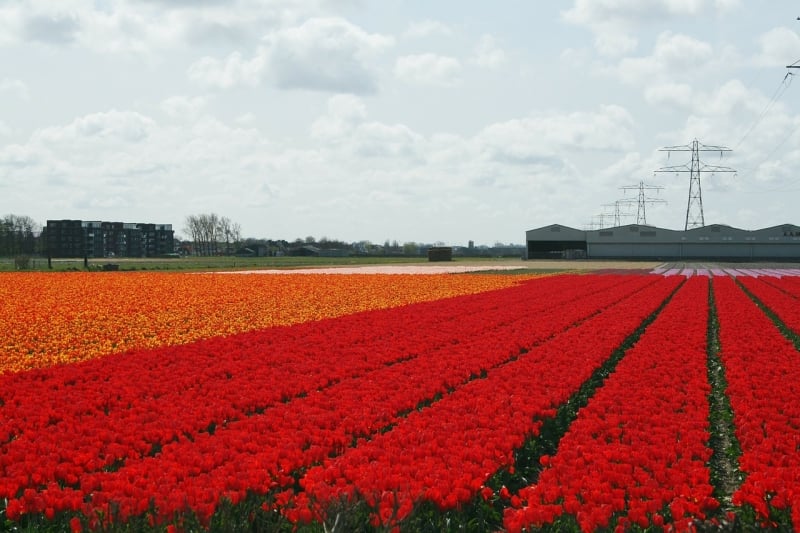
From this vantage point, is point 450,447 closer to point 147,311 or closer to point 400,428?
point 400,428

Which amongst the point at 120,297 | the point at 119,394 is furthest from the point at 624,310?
the point at 120,297

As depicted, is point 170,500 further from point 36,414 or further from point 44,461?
point 36,414

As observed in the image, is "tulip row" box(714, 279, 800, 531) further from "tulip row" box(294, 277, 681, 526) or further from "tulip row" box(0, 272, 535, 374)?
"tulip row" box(0, 272, 535, 374)

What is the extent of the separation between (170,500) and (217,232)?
18622cm

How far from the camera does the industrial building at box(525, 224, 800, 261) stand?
344 feet

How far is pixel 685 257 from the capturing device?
108 metres

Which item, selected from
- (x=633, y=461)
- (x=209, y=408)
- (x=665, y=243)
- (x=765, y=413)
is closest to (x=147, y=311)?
(x=209, y=408)

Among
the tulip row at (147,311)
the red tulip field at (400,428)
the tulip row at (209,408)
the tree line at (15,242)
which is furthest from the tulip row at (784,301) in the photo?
the tree line at (15,242)

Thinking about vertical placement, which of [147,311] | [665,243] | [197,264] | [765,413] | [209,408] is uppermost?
[665,243]

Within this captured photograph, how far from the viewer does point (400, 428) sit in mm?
8453

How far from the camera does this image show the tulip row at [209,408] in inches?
256

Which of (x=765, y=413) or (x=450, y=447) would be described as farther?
(x=765, y=413)

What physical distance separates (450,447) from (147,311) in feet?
59.3

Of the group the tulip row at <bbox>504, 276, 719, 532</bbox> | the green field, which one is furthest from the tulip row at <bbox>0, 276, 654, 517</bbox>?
the green field
